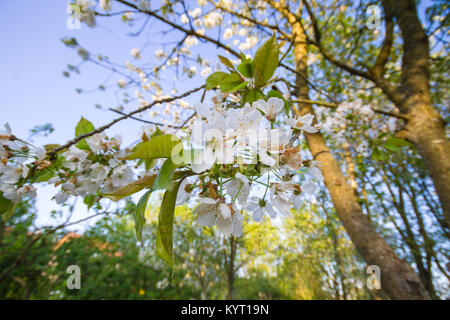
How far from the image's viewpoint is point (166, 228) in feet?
1.23

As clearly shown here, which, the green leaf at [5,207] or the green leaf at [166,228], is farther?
the green leaf at [5,207]

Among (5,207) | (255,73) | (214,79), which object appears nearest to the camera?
(255,73)

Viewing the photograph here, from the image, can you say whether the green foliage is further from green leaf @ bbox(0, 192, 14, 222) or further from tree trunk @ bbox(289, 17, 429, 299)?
green leaf @ bbox(0, 192, 14, 222)

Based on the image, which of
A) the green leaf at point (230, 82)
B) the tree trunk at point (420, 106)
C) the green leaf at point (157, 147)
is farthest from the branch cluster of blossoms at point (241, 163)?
the tree trunk at point (420, 106)

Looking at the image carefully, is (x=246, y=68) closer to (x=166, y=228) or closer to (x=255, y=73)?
(x=255, y=73)

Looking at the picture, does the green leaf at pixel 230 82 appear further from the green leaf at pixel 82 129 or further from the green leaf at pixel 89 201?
the green leaf at pixel 89 201

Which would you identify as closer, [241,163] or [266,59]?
[241,163]

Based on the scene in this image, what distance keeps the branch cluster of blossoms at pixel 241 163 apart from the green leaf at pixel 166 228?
0.06 m

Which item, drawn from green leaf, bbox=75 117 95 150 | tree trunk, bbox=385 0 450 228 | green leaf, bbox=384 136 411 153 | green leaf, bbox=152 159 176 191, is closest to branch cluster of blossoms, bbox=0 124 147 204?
green leaf, bbox=75 117 95 150

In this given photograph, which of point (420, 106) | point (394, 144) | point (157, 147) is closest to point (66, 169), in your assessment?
point (157, 147)

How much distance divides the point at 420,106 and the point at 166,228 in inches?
81.2

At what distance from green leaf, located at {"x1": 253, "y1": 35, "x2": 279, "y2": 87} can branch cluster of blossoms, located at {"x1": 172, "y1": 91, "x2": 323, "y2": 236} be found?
9 centimetres

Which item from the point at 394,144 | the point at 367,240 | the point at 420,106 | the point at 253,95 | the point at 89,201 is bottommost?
the point at 367,240

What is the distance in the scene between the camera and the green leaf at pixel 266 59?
1.66 feet
